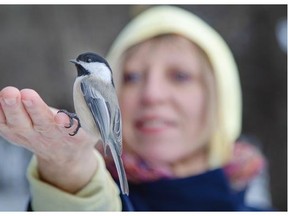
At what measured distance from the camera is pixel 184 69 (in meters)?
0.61

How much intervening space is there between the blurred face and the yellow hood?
0.01m

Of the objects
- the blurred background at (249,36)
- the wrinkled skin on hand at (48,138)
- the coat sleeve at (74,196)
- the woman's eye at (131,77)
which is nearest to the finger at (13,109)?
the wrinkled skin on hand at (48,138)

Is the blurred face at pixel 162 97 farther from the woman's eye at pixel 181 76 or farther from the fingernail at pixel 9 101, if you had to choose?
the fingernail at pixel 9 101

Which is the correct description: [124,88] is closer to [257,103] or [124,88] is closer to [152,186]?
[152,186]

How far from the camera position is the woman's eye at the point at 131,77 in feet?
1.68

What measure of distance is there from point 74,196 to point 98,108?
0.15 m

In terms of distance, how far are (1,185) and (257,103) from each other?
944mm

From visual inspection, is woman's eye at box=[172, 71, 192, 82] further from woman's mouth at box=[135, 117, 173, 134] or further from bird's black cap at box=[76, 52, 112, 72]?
bird's black cap at box=[76, 52, 112, 72]

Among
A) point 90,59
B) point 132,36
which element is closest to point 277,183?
point 132,36

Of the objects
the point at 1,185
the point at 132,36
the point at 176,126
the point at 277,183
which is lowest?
the point at 277,183

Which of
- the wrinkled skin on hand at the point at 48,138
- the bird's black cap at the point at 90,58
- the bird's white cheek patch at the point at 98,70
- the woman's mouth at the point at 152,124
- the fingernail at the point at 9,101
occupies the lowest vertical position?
the woman's mouth at the point at 152,124

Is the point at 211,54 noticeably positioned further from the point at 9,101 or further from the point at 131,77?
the point at 9,101

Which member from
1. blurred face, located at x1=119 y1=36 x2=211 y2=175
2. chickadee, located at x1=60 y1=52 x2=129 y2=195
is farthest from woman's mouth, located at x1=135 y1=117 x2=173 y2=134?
chickadee, located at x1=60 y1=52 x2=129 y2=195

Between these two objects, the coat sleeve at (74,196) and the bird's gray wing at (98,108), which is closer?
the bird's gray wing at (98,108)
